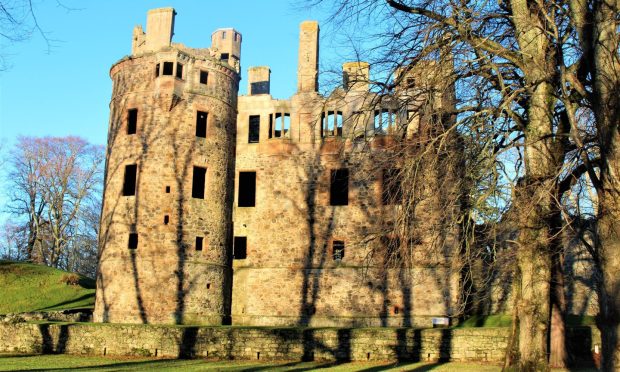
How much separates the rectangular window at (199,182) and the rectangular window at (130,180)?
7.88ft

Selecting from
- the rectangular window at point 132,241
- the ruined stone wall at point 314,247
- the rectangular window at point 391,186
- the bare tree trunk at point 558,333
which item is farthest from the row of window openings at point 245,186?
the rectangular window at point 391,186

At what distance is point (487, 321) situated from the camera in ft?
76.0

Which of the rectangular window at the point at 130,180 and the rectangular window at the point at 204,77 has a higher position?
the rectangular window at the point at 204,77

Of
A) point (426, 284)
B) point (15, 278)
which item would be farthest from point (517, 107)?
point (15, 278)

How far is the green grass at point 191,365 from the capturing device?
53.2ft

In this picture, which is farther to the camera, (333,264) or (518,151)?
(333,264)

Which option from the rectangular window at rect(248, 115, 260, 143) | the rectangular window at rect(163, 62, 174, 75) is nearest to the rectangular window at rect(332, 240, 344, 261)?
the rectangular window at rect(248, 115, 260, 143)

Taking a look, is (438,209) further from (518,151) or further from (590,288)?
(590,288)

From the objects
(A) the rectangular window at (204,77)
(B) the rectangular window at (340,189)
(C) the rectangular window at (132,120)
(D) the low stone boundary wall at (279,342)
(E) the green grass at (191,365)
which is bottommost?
(E) the green grass at (191,365)

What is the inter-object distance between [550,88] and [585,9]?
1838mm

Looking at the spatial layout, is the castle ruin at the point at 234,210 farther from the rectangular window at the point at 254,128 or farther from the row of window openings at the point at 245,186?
the rectangular window at the point at 254,128

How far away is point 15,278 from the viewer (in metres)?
33.0

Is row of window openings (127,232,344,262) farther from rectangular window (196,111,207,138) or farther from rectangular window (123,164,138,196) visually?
rectangular window (196,111,207,138)

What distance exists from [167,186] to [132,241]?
8.41 ft
